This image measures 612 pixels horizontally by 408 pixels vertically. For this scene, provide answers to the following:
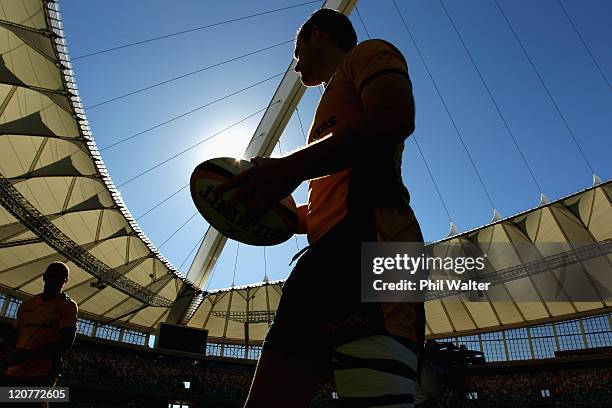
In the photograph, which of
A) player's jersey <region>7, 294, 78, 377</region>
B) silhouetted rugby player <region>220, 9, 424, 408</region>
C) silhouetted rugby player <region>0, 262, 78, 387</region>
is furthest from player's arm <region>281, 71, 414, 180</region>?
player's jersey <region>7, 294, 78, 377</region>

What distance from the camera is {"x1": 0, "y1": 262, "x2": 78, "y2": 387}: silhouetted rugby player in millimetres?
4105

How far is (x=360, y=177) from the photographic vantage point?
144 centimetres

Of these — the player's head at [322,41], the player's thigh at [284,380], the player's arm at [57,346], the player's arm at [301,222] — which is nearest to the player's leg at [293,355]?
the player's thigh at [284,380]

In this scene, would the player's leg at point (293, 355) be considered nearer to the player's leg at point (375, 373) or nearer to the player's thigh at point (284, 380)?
the player's thigh at point (284, 380)

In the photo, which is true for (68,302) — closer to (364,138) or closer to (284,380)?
(284,380)

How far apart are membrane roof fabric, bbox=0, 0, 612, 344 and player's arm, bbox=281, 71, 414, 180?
15.0 meters

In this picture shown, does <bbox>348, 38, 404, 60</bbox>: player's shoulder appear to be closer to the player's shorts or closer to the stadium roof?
the player's shorts

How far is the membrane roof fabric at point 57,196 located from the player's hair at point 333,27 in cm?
1419

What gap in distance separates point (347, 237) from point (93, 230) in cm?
2985

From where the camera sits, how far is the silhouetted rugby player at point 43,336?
4105 millimetres

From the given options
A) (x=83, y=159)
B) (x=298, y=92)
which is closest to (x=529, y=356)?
(x=298, y=92)

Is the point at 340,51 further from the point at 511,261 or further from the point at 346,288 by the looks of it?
the point at 511,261

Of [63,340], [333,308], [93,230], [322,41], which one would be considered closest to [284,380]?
→ [333,308]

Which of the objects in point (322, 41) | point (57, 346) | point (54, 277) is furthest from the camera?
point (54, 277)
